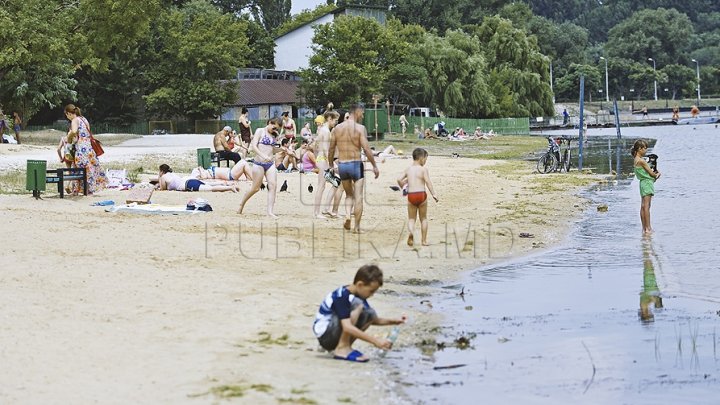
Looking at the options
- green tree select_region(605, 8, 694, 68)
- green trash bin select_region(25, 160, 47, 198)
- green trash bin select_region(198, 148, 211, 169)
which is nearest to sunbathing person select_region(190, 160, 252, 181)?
green trash bin select_region(198, 148, 211, 169)

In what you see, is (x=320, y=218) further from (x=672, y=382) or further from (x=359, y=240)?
(x=672, y=382)

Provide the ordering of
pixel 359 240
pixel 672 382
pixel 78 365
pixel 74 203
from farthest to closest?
1. pixel 74 203
2. pixel 359 240
3. pixel 672 382
4. pixel 78 365

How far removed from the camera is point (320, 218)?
18.2 m

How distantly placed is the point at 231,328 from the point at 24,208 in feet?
29.3

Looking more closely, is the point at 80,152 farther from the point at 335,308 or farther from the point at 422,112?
the point at 422,112

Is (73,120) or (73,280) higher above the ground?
(73,120)

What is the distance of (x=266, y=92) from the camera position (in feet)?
248

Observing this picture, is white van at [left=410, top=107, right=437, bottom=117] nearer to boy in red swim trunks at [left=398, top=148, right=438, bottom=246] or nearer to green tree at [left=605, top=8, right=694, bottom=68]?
boy in red swim trunks at [left=398, top=148, right=438, bottom=246]

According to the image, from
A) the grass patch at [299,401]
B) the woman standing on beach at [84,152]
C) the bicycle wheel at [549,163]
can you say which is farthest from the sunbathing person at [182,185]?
the bicycle wheel at [549,163]

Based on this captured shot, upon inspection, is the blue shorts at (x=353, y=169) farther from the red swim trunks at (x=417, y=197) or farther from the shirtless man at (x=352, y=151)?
the red swim trunks at (x=417, y=197)

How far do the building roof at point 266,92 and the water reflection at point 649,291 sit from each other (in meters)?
56.4

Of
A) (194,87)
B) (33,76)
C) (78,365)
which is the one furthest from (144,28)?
(78,365)

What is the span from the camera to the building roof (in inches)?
2879

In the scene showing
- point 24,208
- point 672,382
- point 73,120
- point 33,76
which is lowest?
point 672,382
